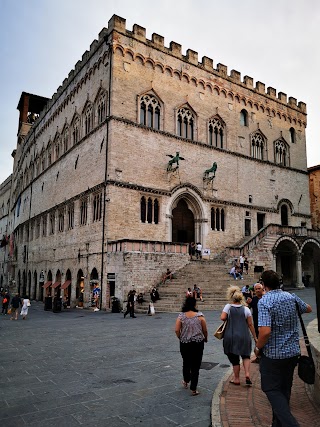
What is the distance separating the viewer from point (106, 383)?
22.0ft

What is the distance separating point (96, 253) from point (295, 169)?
75.2 ft

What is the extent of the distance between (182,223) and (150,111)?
8.81m

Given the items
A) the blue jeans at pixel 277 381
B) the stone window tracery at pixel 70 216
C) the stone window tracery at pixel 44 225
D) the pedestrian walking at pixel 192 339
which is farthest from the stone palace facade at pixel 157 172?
the blue jeans at pixel 277 381

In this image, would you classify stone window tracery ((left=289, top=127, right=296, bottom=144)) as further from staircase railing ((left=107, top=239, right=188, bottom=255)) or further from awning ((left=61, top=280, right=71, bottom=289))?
awning ((left=61, top=280, right=71, bottom=289))

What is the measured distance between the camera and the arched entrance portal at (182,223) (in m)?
27.3

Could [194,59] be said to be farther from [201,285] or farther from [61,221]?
[201,285]

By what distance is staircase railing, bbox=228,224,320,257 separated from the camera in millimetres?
25141

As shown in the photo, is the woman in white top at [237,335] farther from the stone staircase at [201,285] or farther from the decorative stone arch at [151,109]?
the decorative stone arch at [151,109]

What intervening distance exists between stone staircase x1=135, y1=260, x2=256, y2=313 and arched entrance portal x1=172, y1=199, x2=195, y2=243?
319 cm

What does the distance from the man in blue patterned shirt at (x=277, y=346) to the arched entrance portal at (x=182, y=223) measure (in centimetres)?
2315

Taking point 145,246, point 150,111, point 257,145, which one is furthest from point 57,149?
point 257,145

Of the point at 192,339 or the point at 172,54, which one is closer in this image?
the point at 192,339

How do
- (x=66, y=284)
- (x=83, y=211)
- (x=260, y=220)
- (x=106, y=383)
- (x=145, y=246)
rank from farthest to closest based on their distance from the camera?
(x=260, y=220)
(x=83, y=211)
(x=66, y=284)
(x=145, y=246)
(x=106, y=383)

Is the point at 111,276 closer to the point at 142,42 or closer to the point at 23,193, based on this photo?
the point at 142,42
